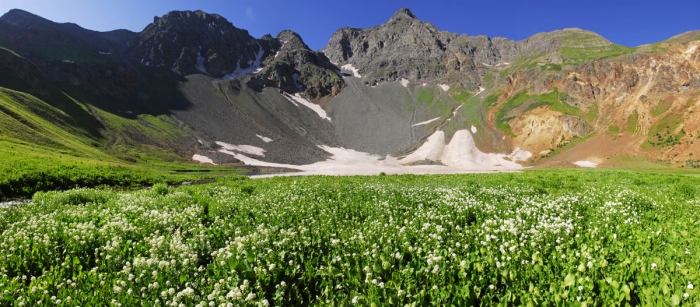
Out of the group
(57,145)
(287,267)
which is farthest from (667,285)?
(57,145)

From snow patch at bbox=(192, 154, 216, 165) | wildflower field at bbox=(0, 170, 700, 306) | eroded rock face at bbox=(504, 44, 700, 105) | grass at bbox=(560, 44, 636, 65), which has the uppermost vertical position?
grass at bbox=(560, 44, 636, 65)

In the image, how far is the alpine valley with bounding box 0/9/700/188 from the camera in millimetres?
91188

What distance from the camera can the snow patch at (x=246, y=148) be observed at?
410 ft

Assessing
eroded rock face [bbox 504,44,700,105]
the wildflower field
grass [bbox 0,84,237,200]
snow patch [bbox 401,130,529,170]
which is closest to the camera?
the wildflower field

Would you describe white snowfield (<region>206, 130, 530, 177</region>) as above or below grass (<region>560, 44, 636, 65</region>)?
below

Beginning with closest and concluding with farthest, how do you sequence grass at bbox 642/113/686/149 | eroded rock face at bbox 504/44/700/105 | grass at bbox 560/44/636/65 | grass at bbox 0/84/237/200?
grass at bbox 0/84/237/200, grass at bbox 642/113/686/149, eroded rock face at bbox 504/44/700/105, grass at bbox 560/44/636/65

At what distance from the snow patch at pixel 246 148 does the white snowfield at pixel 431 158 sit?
384 cm

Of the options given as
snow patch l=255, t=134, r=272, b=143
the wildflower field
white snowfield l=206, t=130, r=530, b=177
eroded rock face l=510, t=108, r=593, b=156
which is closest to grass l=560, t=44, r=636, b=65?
eroded rock face l=510, t=108, r=593, b=156

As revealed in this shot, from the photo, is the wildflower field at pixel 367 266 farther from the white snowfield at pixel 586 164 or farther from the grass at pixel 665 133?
the grass at pixel 665 133

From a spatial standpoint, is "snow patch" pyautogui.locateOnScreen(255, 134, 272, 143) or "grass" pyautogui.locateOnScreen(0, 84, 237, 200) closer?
"grass" pyautogui.locateOnScreen(0, 84, 237, 200)

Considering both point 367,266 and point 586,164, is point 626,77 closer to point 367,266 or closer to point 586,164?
point 586,164

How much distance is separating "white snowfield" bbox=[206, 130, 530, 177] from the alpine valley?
0.85 metres

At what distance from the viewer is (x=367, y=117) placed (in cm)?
17450

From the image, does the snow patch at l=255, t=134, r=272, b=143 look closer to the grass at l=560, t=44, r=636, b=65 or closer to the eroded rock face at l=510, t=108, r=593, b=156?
the eroded rock face at l=510, t=108, r=593, b=156
